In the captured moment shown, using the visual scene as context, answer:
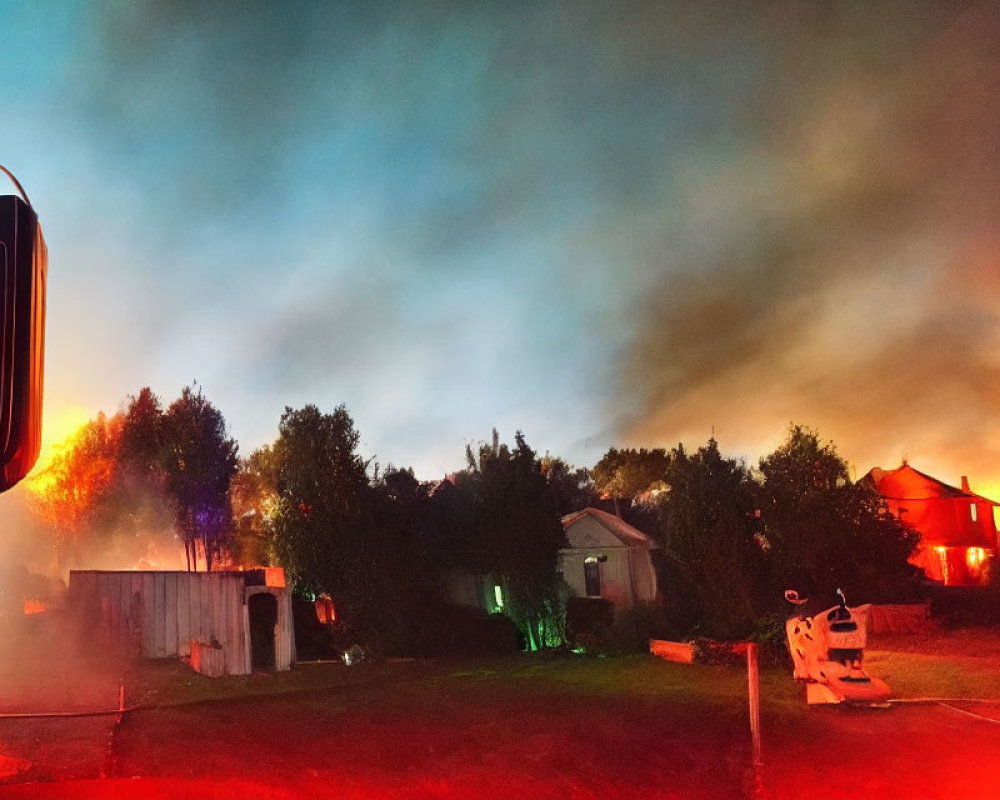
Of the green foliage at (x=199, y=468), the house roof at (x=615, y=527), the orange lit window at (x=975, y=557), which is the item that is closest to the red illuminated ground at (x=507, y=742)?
the house roof at (x=615, y=527)

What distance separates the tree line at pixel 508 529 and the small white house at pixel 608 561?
137 centimetres

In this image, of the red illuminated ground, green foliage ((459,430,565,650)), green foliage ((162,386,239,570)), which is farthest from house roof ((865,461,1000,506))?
green foliage ((162,386,239,570))

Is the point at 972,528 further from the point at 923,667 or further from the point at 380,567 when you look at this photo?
the point at 380,567

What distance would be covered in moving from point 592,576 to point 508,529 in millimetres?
7343

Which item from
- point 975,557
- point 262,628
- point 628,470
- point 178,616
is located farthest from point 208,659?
point 628,470

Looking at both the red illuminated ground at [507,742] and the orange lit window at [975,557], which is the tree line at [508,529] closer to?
the red illuminated ground at [507,742]

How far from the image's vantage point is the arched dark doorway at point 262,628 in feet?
65.0

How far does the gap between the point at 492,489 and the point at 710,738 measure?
14.6 meters

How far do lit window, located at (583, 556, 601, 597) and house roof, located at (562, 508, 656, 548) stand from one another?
1.43 m

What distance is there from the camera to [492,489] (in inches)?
1018

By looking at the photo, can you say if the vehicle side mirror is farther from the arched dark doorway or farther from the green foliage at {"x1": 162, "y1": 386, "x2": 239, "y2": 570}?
the green foliage at {"x1": 162, "y1": 386, "x2": 239, "y2": 570}

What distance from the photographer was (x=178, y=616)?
18.1m

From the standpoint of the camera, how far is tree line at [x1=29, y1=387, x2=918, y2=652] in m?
22.8

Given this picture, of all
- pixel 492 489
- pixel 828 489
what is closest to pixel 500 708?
pixel 492 489
